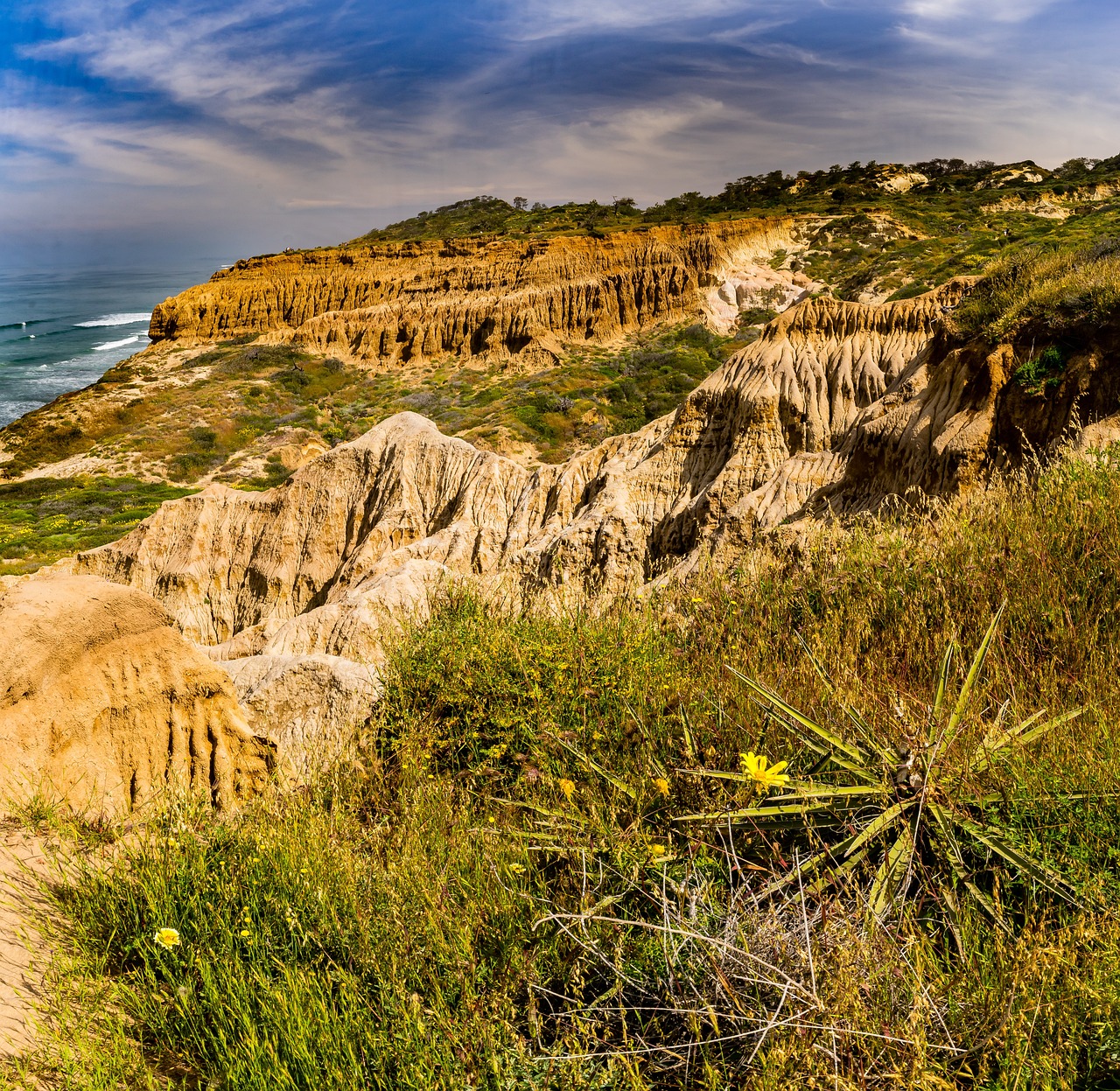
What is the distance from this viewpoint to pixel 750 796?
290 cm

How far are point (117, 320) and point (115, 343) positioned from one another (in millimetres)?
43800

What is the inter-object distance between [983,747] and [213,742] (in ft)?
17.4

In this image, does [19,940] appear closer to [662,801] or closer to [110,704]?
[110,704]

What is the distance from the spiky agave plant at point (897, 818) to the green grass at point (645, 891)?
74 mm

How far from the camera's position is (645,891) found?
258 centimetres

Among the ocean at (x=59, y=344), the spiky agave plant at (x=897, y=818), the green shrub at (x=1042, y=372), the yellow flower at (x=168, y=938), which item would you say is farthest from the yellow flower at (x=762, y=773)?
the ocean at (x=59, y=344)

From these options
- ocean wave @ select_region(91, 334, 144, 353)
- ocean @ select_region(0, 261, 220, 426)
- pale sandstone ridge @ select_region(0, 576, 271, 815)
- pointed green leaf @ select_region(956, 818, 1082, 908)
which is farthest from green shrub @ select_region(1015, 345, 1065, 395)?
ocean wave @ select_region(91, 334, 144, 353)

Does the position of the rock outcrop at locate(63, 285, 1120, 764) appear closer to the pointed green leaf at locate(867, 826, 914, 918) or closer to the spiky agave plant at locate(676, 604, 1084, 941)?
the spiky agave plant at locate(676, 604, 1084, 941)

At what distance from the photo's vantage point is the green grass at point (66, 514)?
114 feet

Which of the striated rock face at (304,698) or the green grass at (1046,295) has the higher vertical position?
the green grass at (1046,295)

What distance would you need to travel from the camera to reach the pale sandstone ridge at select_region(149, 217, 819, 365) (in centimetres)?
5931

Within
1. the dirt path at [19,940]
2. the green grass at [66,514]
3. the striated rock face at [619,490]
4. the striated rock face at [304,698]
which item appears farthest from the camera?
the green grass at [66,514]

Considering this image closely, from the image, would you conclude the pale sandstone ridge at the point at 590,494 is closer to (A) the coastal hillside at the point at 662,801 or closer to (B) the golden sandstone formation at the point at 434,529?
(B) the golden sandstone formation at the point at 434,529

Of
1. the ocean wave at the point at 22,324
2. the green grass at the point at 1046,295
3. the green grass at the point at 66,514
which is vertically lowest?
the green grass at the point at 66,514
